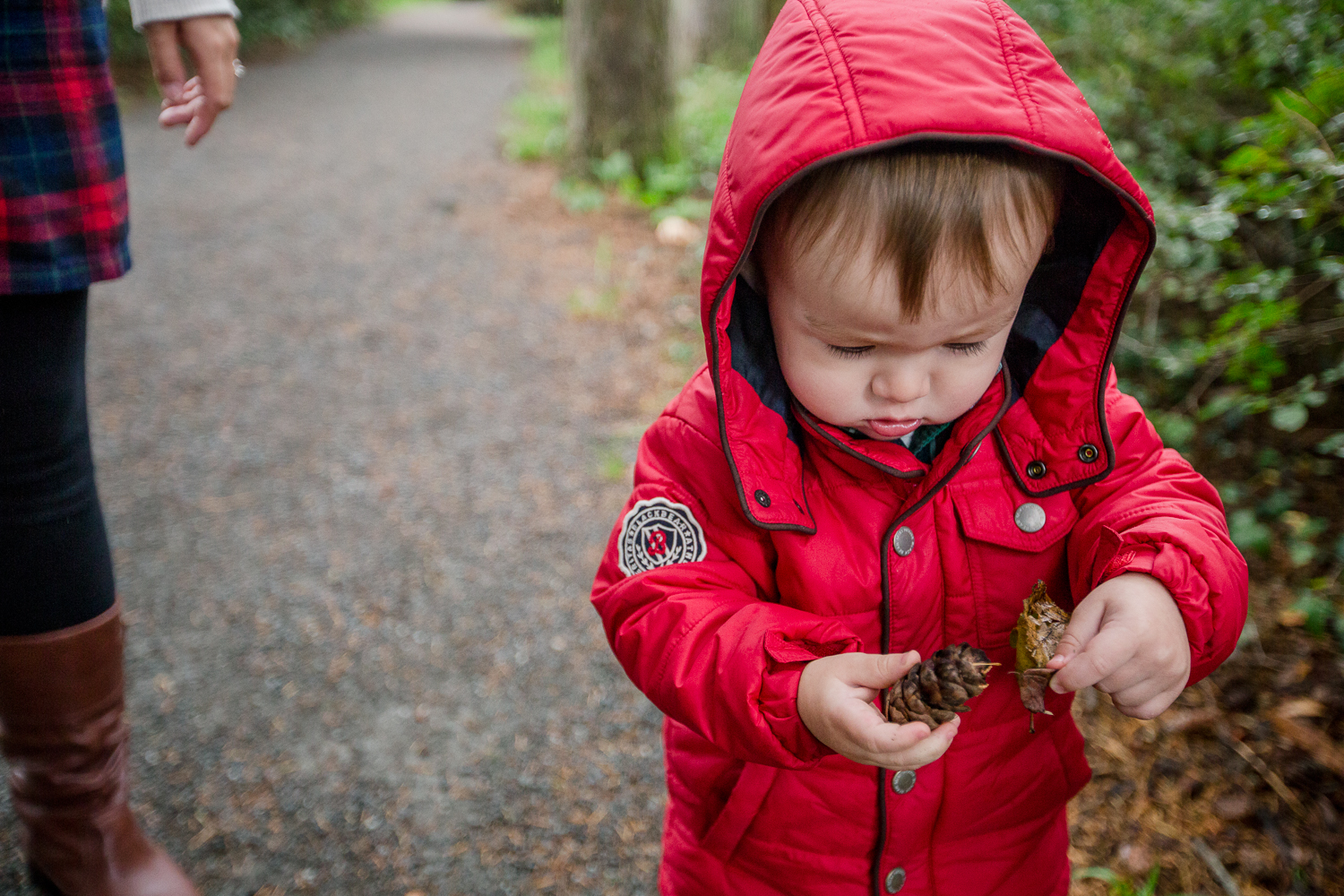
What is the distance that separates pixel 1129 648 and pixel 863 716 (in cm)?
35

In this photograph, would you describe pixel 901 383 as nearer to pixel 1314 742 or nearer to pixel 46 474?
pixel 46 474

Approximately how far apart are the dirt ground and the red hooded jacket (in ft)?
2.19

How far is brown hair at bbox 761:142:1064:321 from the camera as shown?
109 centimetres

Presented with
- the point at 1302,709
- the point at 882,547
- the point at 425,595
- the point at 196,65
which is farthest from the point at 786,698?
the point at 425,595

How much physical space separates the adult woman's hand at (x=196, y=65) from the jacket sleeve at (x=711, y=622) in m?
1.01

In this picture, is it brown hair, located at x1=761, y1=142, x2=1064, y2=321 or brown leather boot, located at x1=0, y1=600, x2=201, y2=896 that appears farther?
brown leather boot, located at x1=0, y1=600, x2=201, y2=896

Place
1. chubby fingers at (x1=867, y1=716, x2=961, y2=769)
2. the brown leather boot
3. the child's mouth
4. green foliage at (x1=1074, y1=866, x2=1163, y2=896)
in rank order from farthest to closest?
green foliage at (x1=1074, y1=866, x2=1163, y2=896) → the brown leather boot → the child's mouth → chubby fingers at (x1=867, y1=716, x2=961, y2=769)

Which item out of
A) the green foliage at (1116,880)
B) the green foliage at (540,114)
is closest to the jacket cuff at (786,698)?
the green foliage at (1116,880)

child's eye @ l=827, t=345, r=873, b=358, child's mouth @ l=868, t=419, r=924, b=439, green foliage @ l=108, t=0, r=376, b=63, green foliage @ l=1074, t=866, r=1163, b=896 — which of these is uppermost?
child's eye @ l=827, t=345, r=873, b=358

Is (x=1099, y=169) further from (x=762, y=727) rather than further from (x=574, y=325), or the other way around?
(x=574, y=325)

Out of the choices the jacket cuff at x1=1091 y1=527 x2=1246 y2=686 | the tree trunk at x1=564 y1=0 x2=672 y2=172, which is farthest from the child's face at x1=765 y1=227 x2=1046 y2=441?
the tree trunk at x1=564 y1=0 x2=672 y2=172

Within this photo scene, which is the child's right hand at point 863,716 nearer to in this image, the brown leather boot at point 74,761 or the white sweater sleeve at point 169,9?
the brown leather boot at point 74,761

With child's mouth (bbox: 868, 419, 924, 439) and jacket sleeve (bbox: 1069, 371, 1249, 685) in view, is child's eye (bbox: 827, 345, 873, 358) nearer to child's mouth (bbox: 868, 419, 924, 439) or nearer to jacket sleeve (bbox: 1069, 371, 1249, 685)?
child's mouth (bbox: 868, 419, 924, 439)

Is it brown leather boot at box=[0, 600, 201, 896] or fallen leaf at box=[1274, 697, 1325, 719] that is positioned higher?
brown leather boot at box=[0, 600, 201, 896]
